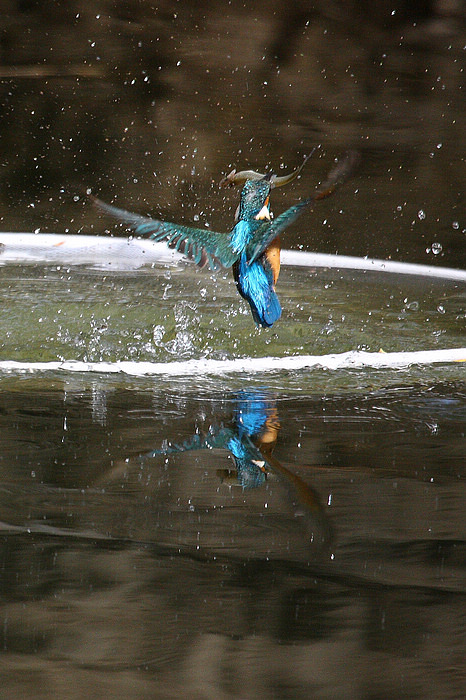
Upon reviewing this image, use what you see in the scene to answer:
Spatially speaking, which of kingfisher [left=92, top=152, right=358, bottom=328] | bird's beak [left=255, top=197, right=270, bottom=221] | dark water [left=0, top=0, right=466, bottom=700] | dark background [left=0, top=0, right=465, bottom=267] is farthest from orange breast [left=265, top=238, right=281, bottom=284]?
dark background [left=0, top=0, right=465, bottom=267]

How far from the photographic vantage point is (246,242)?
8.55ft

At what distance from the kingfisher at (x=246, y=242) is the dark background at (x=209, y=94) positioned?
12.5 ft

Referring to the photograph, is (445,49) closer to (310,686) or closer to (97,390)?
(97,390)

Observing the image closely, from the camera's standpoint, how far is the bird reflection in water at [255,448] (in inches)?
73.0

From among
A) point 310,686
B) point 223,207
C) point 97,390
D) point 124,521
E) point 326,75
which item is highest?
point 326,75

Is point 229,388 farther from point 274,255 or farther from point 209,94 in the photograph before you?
point 209,94

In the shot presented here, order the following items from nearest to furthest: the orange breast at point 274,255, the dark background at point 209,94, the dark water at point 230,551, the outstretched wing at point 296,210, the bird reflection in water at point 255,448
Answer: the dark water at point 230,551
the bird reflection in water at point 255,448
the outstretched wing at point 296,210
the orange breast at point 274,255
the dark background at point 209,94

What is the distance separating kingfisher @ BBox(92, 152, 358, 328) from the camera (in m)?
2.53

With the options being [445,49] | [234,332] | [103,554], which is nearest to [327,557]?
[103,554]

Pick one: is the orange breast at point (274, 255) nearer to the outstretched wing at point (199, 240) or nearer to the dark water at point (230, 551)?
the outstretched wing at point (199, 240)

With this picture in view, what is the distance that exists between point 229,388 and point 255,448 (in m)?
0.57

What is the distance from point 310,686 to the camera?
1.20 metres

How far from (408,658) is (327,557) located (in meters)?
0.33

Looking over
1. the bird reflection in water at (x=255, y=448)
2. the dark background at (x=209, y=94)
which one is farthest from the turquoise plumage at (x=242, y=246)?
the dark background at (x=209, y=94)
